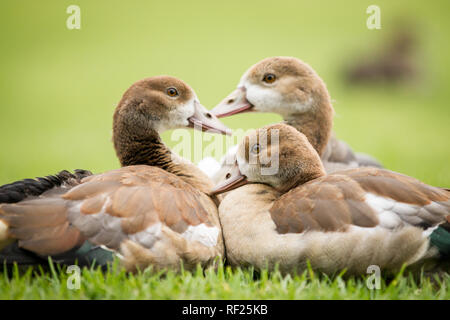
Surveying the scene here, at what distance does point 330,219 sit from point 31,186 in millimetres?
2058

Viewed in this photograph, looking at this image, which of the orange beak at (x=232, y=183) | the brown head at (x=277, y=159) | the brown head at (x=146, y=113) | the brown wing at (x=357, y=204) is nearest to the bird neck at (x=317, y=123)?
the brown head at (x=277, y=159)

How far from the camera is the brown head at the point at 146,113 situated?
459 cm

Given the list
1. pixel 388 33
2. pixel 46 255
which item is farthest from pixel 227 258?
pixel 388 33

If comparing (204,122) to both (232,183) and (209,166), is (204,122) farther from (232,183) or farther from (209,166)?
(209,166)

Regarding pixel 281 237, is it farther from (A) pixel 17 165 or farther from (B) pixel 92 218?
(A) pixel 17 165

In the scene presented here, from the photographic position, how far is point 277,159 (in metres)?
4.18

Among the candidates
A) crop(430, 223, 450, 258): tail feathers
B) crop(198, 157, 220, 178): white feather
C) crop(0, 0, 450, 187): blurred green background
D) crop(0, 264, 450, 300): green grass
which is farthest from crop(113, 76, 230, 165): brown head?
crop(0, 0, 450, 187): blurred green background

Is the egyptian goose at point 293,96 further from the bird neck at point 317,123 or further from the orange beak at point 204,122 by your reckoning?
the orange beak at point 204,122

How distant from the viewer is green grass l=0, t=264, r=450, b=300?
3.21 meters

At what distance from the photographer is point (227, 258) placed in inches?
162

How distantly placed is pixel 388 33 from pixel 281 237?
1768cm

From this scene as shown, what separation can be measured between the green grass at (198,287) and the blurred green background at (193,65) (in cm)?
395

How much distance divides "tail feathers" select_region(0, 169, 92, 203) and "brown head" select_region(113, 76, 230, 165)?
0.61 meters

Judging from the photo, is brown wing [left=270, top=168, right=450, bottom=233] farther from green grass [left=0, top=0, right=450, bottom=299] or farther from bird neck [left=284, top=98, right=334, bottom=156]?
bird neck [left=284, top=98, right=334, bottom=156]
